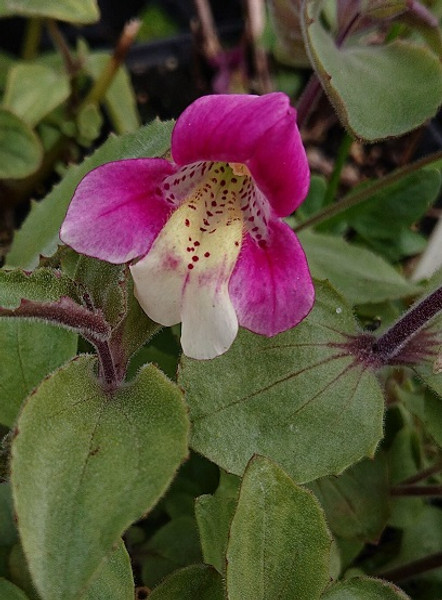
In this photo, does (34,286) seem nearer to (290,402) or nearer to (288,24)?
(290,402)

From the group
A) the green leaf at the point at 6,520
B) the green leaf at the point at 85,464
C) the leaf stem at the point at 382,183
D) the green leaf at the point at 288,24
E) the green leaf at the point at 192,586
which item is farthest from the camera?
the green leaf at the point at 288,24

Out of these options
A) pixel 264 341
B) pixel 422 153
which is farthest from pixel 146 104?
pixel 264 341

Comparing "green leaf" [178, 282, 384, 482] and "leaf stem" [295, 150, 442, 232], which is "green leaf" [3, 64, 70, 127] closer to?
"leaf stem" [295, 150, 442, 232]

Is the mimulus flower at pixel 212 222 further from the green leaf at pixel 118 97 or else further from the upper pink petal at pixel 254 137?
the green leaf at pixel 118 97

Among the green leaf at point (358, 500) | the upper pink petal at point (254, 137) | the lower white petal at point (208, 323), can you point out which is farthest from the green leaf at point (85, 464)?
the green leaf at point (358, 500)

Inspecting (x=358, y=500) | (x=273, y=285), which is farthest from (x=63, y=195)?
(x=358, y=500)

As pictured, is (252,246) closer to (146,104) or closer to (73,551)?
(73,551)
